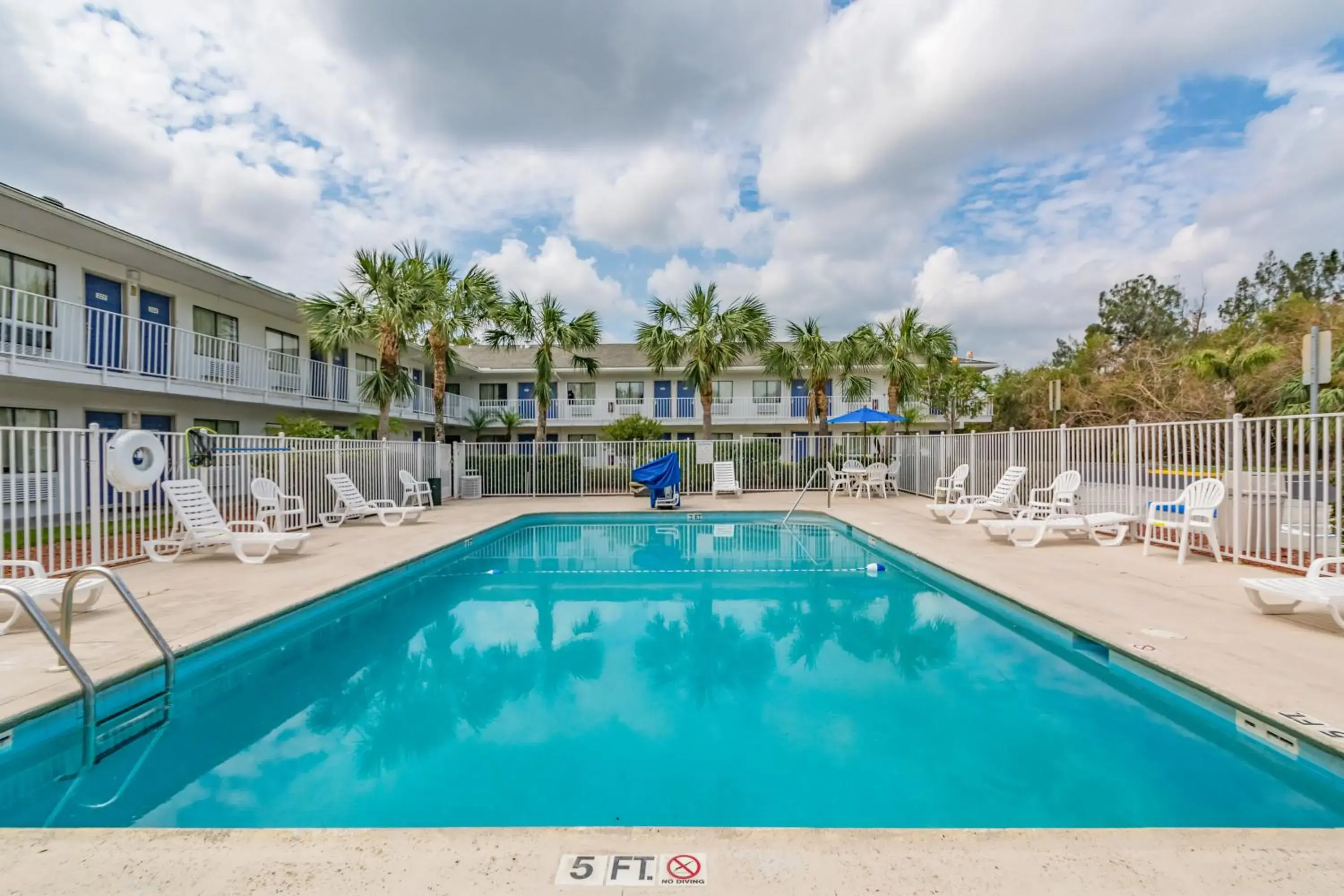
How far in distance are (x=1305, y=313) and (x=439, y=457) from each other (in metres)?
32.3

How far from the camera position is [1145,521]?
856cm

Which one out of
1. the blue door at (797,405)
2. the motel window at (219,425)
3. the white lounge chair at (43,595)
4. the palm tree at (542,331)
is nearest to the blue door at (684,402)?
the blue door at (797,405)

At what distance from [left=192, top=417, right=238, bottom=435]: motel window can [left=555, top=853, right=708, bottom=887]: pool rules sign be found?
1813cm

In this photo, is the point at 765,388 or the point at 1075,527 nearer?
the point at 1075,527

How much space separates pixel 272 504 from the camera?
1046 cm

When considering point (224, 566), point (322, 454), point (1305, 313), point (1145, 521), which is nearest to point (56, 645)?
point (224, 566)

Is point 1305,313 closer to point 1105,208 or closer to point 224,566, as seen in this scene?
point 1105,208

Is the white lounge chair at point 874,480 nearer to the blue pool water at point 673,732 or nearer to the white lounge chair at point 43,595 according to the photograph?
the blue pool water at point 673,732

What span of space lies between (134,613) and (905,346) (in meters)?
19.6

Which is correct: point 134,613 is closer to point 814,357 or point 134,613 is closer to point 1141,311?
point 814,357

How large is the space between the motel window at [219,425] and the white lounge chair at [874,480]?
17.3 metres

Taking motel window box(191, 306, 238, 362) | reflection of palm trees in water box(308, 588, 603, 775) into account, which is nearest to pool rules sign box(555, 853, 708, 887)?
reflection of palm trees in water box(308, 588, 603, 775)

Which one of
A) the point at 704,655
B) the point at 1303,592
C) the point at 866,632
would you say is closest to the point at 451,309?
the point at 704,655

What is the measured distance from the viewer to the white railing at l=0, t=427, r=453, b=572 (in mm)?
6902
